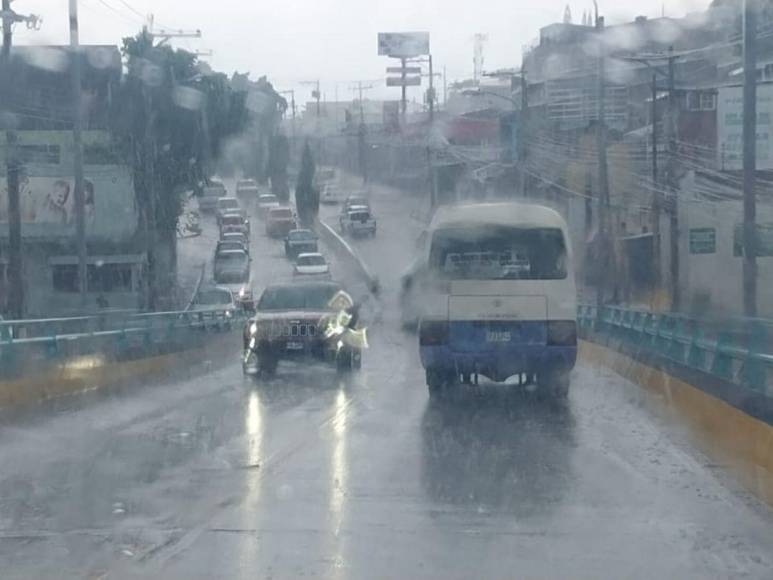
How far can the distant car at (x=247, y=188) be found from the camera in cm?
9050

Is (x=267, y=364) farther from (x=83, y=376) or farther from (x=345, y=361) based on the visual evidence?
(x=83, y=376)


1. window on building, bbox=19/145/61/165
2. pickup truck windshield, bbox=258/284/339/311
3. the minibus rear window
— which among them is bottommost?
pickup truck windshield, bbox=258/284/339/311

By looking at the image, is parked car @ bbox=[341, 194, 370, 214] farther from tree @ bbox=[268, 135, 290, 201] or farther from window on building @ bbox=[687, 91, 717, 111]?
window on building @ bbox=[687, 91, 717, 111]

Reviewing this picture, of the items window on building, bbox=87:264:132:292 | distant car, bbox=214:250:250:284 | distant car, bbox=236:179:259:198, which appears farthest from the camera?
distant car, bbox=236:179:259:198

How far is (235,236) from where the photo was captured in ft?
225

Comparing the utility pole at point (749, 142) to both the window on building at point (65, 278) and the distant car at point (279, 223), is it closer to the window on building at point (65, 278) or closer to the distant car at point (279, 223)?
the window on building at point (65, 278)

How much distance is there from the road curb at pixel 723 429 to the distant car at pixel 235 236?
47.2 metres

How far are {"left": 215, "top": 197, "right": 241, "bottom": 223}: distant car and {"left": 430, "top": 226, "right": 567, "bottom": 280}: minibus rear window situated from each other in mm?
60086

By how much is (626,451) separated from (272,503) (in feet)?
16.3

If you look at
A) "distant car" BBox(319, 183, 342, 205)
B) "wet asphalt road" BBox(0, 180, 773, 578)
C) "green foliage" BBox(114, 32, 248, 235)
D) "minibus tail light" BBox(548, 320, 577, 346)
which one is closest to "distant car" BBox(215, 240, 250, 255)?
"green foliage" BBox(114, 32, 248, 235)

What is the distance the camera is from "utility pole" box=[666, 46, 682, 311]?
3692 centimetres

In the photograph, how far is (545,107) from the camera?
70.9m

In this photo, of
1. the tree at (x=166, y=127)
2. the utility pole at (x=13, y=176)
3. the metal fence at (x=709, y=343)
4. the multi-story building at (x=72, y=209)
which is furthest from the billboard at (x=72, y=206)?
the metal fence at (x=709, y=343)

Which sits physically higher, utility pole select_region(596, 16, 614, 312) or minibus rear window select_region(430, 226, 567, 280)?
utility pole select_region(596, 16, 614, 312)
